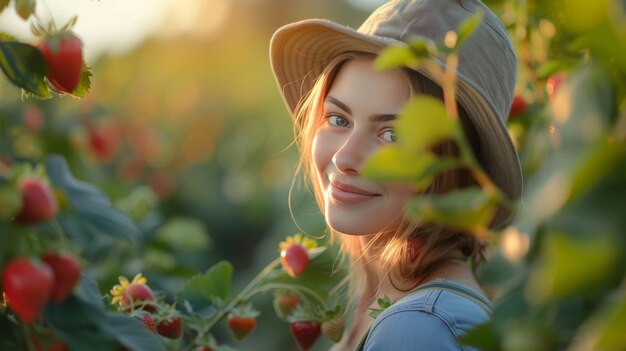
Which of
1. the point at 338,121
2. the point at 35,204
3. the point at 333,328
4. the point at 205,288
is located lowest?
the point at 333,328

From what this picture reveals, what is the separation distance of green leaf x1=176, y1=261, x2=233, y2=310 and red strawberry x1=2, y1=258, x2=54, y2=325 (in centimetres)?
55

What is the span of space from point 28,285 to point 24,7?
37cm

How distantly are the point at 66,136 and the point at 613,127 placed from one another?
2.70m

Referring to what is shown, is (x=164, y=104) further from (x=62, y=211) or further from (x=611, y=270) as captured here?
(x=611, y=270)

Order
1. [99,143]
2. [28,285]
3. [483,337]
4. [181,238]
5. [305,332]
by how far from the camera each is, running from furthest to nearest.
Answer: [99,143] → [181,238] → [305,332] → [28,285] → [483,337]

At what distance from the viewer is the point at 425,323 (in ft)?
4.47

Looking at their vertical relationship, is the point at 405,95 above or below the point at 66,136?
above

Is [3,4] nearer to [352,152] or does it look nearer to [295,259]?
[352,152]

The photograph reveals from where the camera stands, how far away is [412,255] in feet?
5.36

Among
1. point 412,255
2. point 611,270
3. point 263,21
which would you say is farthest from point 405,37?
point 263,21

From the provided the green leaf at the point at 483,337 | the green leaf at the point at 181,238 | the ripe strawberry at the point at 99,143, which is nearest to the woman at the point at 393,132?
the green leaf at the point at 483,337

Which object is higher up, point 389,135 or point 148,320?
point 389,135

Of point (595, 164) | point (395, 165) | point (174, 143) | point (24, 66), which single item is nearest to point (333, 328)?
point (24, 66)

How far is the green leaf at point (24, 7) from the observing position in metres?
1.20
